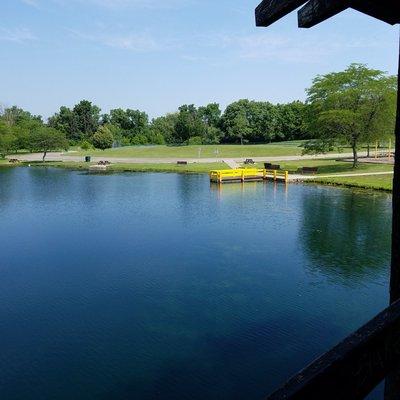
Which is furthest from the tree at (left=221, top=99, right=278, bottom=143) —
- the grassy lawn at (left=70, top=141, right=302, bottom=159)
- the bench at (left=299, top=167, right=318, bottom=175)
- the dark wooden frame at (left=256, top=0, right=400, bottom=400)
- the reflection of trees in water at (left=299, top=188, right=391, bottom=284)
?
the dark wooden frame at (left=256, top=0, right=400, bottom=400)

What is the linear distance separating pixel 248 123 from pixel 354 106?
72.8m

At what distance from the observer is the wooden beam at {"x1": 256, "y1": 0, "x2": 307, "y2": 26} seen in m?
3.12

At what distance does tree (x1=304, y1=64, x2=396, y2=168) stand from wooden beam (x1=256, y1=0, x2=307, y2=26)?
1810 inches

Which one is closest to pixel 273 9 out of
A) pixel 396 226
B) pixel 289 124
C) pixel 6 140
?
pixel 396 226

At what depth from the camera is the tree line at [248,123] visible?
48.3 m

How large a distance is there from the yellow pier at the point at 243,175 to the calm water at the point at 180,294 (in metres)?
14.3

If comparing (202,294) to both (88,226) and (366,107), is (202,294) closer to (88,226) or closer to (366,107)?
(88,226)

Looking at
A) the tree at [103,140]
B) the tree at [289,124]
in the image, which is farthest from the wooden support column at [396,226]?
the tree at [289,124]

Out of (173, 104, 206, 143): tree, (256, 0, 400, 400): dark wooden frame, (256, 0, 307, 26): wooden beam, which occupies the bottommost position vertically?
(256, 0, 400, 400): dark wooden frame

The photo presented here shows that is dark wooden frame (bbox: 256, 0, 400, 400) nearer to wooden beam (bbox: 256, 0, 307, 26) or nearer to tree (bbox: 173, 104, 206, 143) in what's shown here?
wooden beam (bbox: 256, 0, 307, 26)

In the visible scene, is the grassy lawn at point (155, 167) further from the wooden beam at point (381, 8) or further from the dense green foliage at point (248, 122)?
the wooden beam at point (381, 8)

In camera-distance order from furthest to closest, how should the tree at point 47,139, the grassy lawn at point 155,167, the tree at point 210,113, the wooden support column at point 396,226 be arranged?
the tree at point 210,113 → the tree at point 47,139 → the grassy lawn at point 155,167 → the wooden support column at point 396,226

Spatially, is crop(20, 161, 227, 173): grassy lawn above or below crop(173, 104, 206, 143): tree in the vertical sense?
below

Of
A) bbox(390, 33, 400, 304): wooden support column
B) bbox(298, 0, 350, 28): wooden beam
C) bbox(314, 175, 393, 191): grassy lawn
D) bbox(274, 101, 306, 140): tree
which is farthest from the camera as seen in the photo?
bbox(274, 101, 306, 140): tree
